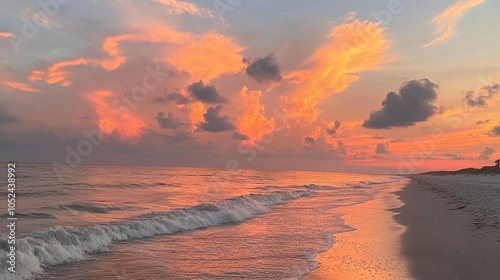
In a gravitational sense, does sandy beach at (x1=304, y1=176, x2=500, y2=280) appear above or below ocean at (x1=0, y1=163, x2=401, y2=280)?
above

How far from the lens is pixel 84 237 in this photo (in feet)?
53.2

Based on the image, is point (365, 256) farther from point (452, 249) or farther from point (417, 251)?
point (452, 249)

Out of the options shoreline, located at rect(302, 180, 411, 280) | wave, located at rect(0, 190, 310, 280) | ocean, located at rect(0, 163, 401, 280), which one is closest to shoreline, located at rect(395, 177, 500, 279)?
shoreline, located at rect(302, 180, 411, 280)

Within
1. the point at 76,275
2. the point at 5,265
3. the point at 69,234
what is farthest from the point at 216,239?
the point at 5,265

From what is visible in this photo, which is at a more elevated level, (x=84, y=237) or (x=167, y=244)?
(x=84, y=237)

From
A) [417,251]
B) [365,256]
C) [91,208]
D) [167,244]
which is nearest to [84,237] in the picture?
[167,244]

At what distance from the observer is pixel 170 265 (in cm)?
1296

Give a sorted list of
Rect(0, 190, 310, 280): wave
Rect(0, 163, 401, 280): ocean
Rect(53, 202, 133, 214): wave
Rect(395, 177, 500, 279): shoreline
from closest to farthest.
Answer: Rect(395, 177, 500, 279): shoreline
Rect(0, 163, 401, 280): ocean
Rect(0, 190, 310, 280): wave
Rect(53, 202, 133, 214): wave

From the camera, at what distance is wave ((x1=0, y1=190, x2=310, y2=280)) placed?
499 inches

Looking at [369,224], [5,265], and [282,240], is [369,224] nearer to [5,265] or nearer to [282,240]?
[282,240]

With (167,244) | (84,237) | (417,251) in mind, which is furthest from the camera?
(167,244)

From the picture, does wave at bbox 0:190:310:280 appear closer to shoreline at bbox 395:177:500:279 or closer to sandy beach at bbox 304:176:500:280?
sandy beach at bbox 304:176:500:280

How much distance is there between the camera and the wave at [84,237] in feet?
41.6

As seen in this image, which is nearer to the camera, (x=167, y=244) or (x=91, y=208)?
(x=167, y=244)
